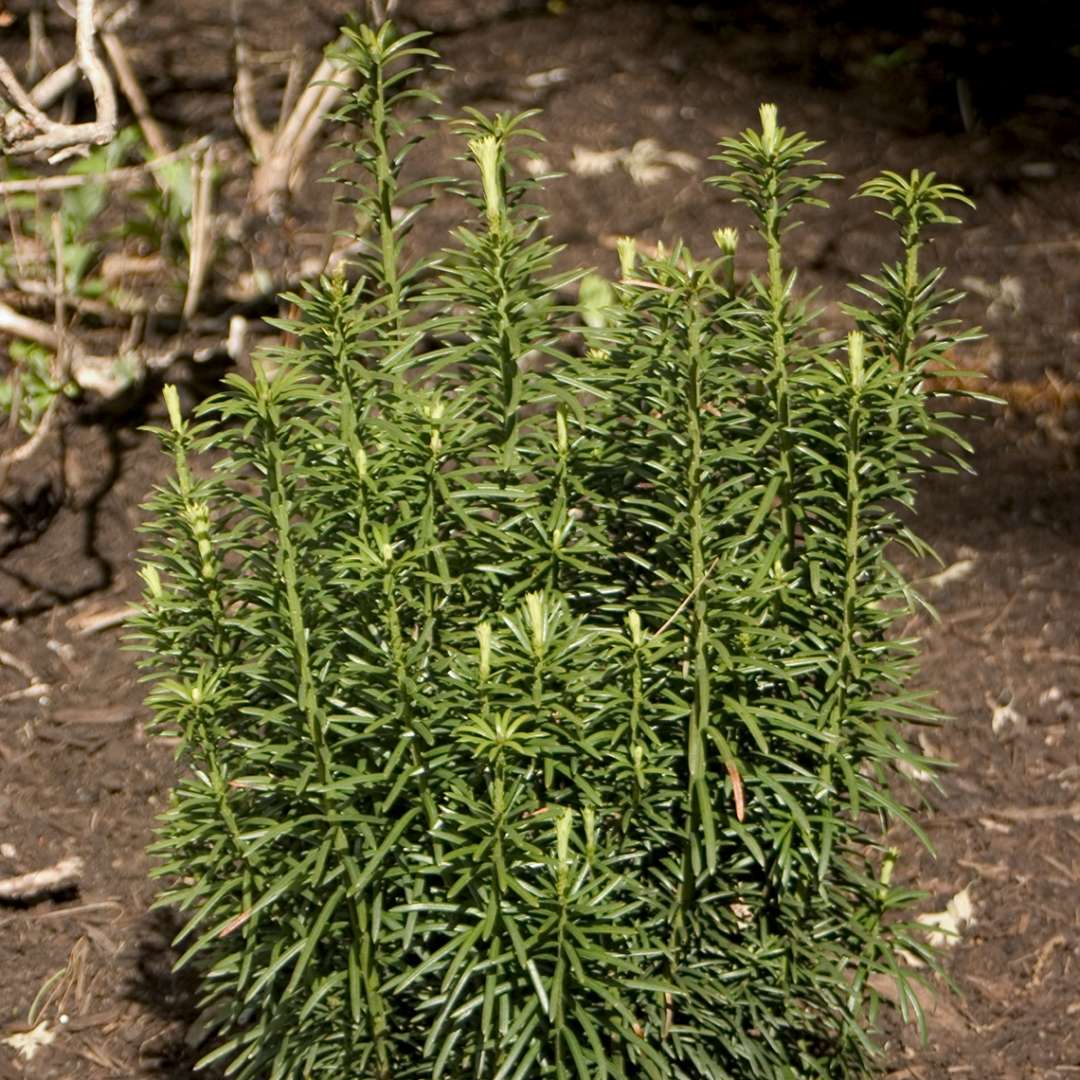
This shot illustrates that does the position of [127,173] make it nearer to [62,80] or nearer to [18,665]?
[62,80]

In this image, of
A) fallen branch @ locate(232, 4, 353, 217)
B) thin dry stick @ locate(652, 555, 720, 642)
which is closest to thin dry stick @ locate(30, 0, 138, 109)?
fallen branch @ locate(232, 4, 353, 217)

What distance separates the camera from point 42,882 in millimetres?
3479

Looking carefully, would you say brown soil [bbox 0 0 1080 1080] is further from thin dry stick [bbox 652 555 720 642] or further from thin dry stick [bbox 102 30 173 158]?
thin dry stick [bbox 652 555 720 642]

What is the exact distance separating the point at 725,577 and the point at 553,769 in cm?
35

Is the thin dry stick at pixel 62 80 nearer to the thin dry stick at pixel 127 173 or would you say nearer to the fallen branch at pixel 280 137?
the thin dry stick at pixel 127 173

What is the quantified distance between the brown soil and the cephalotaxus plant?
827mm

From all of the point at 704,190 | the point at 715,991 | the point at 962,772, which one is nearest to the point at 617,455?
the point at 715,991

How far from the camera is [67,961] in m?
3.32

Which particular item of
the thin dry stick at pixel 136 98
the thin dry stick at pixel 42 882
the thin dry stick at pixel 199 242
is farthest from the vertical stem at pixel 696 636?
the thin dry stick at pixel 136 98

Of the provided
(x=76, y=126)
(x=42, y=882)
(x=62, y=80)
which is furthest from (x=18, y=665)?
(x=62, y=80)

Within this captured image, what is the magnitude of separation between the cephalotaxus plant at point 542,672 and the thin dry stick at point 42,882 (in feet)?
3.61

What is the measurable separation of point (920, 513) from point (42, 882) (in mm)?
2261

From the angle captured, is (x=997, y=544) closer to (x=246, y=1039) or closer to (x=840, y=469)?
(x=840, y=469)

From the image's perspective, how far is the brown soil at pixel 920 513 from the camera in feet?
10.6
